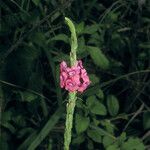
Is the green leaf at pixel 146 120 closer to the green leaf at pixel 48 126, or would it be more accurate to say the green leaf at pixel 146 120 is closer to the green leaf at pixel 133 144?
the green leaf at pixel 133 144

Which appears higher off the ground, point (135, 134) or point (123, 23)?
point (123, 23)

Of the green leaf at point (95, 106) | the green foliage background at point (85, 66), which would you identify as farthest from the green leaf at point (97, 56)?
the green leaf at point (95, 106)

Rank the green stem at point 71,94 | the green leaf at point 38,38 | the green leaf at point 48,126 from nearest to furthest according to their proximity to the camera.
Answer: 1. the green stem at point 71,94
2. the green leaf at point 48,126
3. the green leaf at point 38,38

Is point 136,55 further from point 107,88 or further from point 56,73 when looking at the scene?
point 56,73

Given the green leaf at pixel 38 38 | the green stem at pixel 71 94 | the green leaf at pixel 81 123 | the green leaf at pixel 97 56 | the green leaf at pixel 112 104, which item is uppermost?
the green leaf at pixel 38 38

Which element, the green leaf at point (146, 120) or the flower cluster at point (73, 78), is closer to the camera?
the flower cluster at point (73, 78)

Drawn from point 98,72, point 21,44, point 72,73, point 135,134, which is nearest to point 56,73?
point 21,44
